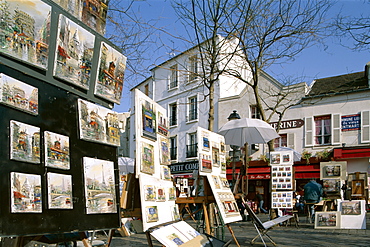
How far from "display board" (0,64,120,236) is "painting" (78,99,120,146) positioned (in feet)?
0.17

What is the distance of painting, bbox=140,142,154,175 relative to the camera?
431cm

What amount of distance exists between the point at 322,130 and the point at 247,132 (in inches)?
445

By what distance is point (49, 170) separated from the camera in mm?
2568

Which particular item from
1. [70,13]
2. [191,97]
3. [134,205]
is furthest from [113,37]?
[191,97]

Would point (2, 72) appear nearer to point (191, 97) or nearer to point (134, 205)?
point (134, 205)

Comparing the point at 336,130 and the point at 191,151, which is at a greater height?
the point at 336,130

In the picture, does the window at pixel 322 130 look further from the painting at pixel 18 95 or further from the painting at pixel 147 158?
the painting at pixel 18 95

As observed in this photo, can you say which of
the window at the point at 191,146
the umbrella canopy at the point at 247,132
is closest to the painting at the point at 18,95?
the umbrella canopy at the point at 247,132

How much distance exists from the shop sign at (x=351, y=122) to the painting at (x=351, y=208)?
9.61 meters

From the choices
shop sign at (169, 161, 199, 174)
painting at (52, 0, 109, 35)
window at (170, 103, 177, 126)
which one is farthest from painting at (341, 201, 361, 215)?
window at (170, 103, 177, 126)

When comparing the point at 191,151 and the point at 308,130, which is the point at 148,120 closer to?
the point at 308,130

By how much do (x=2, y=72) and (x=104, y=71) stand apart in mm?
1075

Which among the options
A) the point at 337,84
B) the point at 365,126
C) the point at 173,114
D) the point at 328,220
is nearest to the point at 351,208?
the point at 328,220

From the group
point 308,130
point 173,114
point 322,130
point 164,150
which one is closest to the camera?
point 164,150
